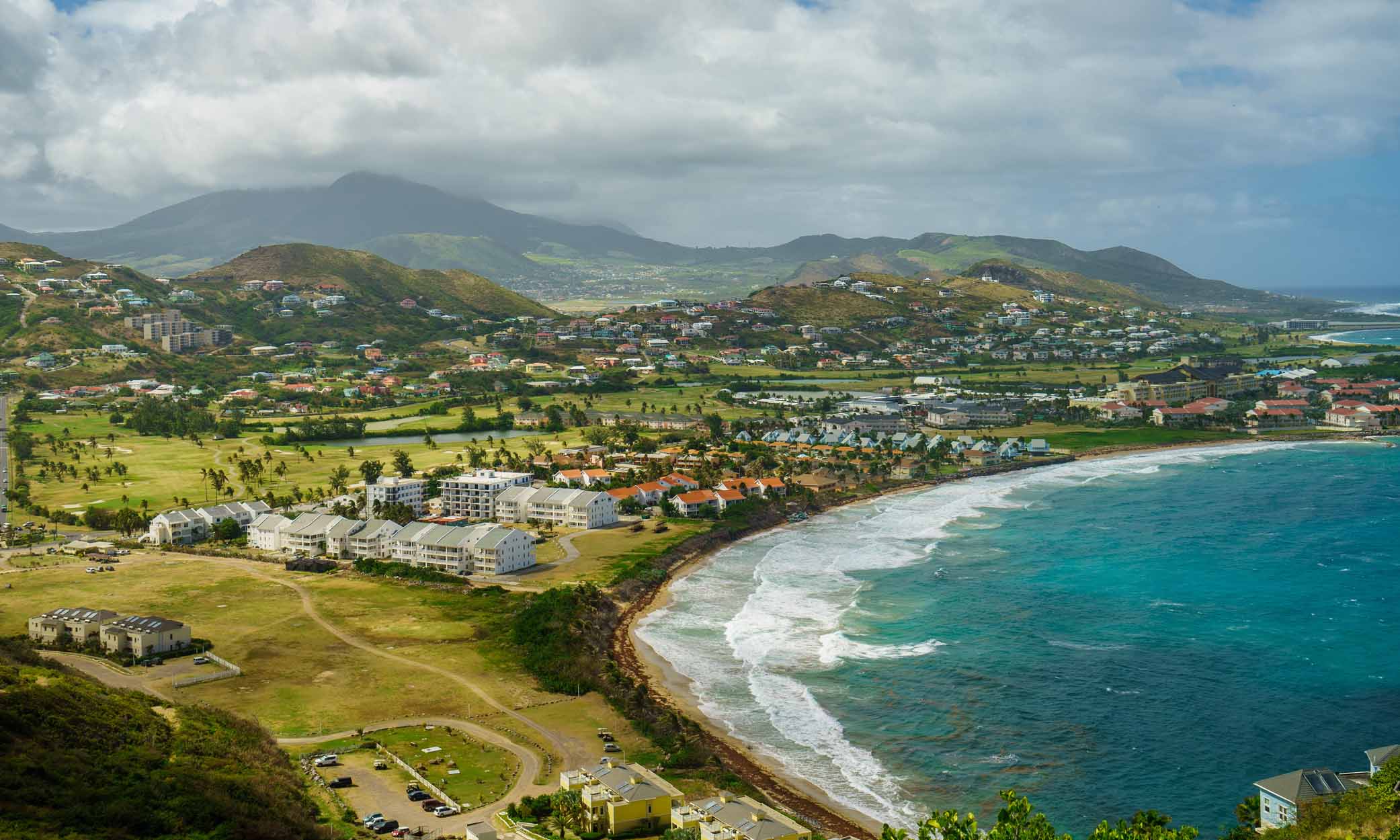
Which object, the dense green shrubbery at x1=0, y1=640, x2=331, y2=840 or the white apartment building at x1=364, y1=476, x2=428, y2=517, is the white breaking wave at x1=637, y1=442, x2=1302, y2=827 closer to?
the dense green shrubbery at x1=0, y1=640, x2=331, y2=840

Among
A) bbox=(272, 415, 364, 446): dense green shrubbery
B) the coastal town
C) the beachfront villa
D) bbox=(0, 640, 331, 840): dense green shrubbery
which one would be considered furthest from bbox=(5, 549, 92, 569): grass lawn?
the beachfront villa

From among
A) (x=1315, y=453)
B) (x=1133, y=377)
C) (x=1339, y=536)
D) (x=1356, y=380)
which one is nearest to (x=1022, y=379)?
(x=1133, y=377)

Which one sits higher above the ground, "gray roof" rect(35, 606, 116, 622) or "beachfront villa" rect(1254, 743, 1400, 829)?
"beachfront villa" rect(1254, 743, 1400, 829)

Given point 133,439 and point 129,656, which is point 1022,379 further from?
point 129,656

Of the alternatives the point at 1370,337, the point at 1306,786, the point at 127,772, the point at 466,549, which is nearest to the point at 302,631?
the point at 466,549

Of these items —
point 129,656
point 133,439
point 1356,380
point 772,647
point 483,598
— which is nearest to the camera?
point 129,656

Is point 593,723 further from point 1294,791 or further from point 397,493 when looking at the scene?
point 397,493
